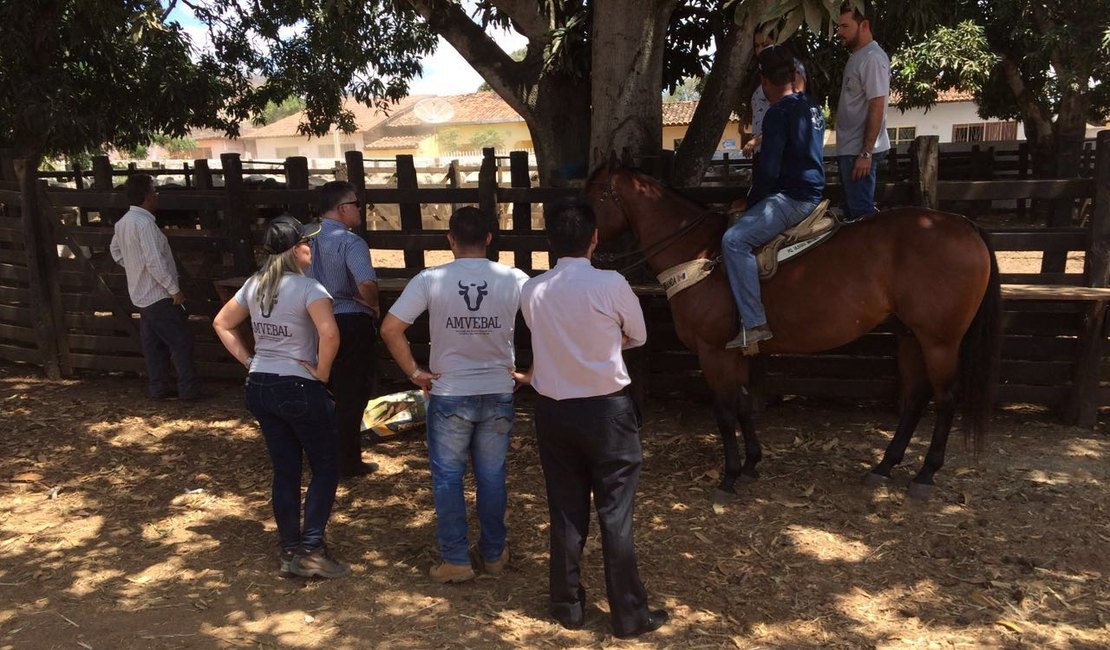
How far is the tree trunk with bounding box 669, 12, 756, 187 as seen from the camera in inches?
274

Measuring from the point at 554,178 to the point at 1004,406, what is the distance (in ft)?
13.4

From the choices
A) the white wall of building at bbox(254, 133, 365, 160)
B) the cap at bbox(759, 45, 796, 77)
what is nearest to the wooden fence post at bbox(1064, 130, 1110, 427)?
→ the cap at bbox(759, 45, 796, 77)

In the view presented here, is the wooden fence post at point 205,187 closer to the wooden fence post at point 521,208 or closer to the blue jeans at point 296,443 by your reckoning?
the wooden fence post at point 521,208

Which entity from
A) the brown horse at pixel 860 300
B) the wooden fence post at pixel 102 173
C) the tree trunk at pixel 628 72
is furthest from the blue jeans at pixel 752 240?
the wooden fence post at pixel 102 173

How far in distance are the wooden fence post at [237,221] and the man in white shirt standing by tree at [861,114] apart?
5.08 meters

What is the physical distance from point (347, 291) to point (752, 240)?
8.40 ft

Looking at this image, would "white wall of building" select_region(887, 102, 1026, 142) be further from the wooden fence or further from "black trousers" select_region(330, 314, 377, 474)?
"black trousers" select_region(330, 314, 377, 474)

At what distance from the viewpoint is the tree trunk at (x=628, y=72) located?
6.46m

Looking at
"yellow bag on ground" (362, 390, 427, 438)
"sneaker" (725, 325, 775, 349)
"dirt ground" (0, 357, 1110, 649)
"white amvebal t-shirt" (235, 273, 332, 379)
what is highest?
"white amvebal t-shirt" (235, 273, 332, 379)

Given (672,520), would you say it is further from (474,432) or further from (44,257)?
(44,257)

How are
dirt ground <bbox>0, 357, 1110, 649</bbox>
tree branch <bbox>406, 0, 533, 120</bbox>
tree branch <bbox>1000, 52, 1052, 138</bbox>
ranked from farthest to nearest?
tree branch <bbox>1000, 52, 1052, 138</bbox> < tree branch <bbox>406, 0, 533, 120</bbox> < dirt ground <bbox>0, 357, 1110, 649</bbox>

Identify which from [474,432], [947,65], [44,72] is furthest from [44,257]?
[947,65]

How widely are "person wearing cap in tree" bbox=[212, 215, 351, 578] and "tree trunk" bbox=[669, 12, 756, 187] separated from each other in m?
3.61

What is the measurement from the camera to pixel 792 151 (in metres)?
5.09
